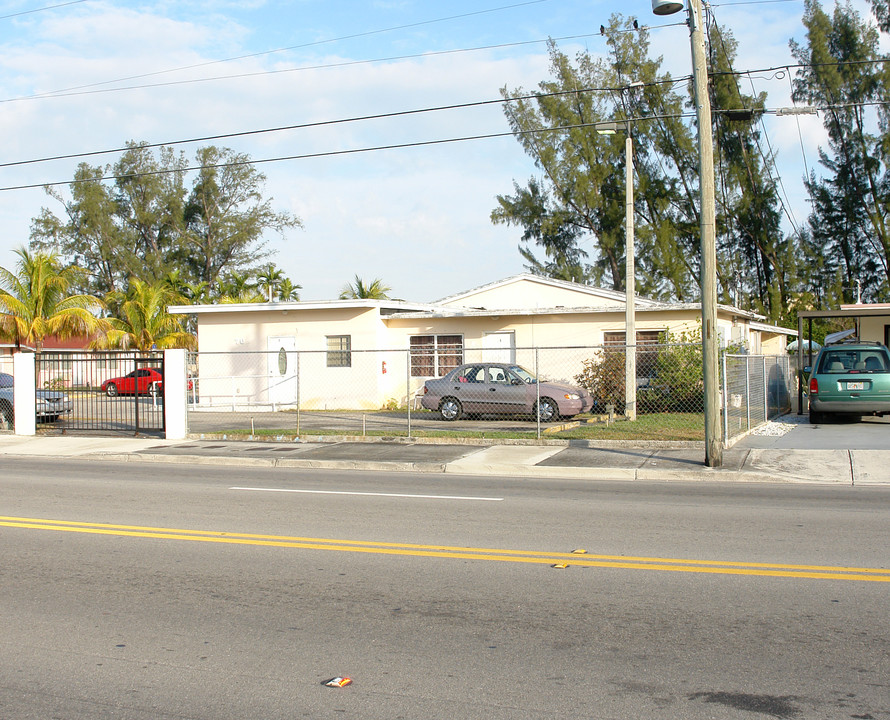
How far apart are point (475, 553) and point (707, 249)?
7.44 meters

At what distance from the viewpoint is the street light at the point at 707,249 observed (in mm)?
13023

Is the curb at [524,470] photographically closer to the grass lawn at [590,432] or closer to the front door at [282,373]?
the grass lawn at [590,432]

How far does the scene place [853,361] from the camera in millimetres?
18594

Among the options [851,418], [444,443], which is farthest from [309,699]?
[851,418]

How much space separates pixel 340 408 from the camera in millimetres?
26812

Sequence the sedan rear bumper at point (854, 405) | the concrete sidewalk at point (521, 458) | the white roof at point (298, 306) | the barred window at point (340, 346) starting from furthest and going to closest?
the barred window at point (340, 346), the white roof at point (298, 306), the sedan rear bumper at point (854, 405), the concrete sidewalk at point (521, 458)

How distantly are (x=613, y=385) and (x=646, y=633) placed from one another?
17.6 metres

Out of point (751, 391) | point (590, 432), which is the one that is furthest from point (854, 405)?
point (590, 432)

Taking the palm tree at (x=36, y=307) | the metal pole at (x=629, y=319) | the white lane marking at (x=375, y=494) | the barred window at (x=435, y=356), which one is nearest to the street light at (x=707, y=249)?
the white lane marking at (x=375, y=494)

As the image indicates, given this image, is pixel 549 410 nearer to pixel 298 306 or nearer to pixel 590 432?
pixel 590 432

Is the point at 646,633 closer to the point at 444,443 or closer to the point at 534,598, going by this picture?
the point at 534,598

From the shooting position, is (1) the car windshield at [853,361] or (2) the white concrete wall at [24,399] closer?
(1) the car windshield at [853,361]

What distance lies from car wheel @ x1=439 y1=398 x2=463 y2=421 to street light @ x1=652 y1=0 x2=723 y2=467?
30.2 feet

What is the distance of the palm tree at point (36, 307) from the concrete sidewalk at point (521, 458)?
15076mm
